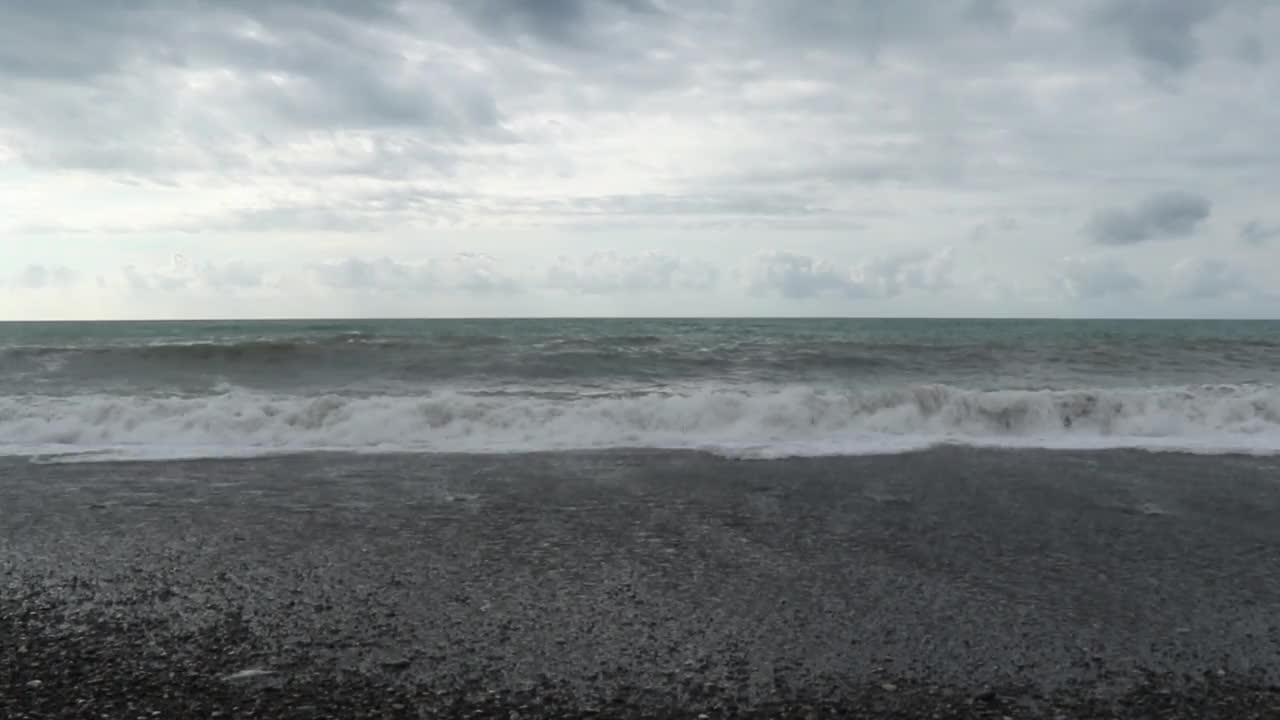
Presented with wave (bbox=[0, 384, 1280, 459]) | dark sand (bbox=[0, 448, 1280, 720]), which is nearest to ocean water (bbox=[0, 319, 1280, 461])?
wave (bbox=[0, 384, 1280, 459])

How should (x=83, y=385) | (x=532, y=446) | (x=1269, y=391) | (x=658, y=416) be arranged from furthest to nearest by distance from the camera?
(x=83, y=385)
(x=1269, y=391)
(x=658, y=416)
(x=532, y=446)

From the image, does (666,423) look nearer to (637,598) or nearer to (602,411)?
(602,411)

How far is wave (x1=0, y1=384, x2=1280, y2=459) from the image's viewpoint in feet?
37.7

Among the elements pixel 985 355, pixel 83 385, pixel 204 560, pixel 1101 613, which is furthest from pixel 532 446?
pixel 985 355

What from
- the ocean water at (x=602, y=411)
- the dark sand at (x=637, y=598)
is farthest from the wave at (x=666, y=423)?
the dark sand at (x=637, y=598)

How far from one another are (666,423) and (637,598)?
8367 mm

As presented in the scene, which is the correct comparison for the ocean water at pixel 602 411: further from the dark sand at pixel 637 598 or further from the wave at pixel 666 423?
the dark sand at pixel 637 598

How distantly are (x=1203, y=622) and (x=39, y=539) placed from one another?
Answer: 7.52m

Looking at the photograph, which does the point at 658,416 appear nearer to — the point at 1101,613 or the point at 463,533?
the point at 463,533

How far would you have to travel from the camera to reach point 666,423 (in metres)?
13.2

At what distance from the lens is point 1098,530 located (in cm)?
658

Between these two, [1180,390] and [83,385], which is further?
[83,385]

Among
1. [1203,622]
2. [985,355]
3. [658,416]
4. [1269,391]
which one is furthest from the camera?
[985,355]

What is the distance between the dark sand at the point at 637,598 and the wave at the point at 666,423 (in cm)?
295
